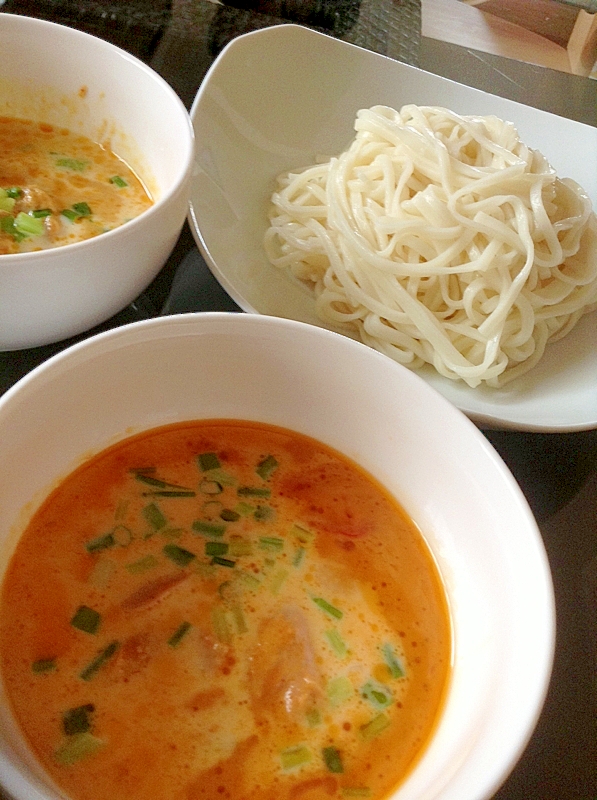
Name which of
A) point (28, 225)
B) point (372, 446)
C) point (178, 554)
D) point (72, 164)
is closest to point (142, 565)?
point (178, 554)

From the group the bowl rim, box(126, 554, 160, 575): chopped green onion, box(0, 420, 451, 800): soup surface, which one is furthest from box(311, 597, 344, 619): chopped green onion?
the bowl rim

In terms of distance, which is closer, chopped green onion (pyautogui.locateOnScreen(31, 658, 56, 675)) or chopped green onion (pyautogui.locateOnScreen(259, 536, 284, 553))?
chopped green onion (pyautogui.locateOnScreen(31, 658, 56, 675))

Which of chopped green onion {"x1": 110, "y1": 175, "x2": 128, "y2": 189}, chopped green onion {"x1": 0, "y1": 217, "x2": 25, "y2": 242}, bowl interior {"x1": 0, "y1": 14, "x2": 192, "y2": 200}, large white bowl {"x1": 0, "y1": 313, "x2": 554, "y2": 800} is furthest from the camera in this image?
chopped green onion {"x1": 110, "y1": 175, "x2": 128, "y2": 189}

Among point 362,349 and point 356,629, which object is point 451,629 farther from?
point 362,349

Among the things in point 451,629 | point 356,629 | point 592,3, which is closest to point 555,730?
point 451,629

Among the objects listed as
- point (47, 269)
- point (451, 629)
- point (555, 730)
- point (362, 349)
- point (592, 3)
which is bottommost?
point (555, 730)

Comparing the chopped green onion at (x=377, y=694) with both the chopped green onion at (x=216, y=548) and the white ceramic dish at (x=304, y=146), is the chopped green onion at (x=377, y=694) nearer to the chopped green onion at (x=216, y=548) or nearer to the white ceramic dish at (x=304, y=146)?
the chopped green onion at (x=216, y=548)

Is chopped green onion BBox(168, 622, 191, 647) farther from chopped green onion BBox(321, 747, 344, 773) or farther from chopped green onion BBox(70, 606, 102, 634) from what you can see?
chopped green onion BBox(321, 747, 344, 773)

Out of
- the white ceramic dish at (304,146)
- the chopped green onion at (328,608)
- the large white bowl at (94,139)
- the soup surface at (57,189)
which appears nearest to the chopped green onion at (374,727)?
the chopped green onion at (328,608)
